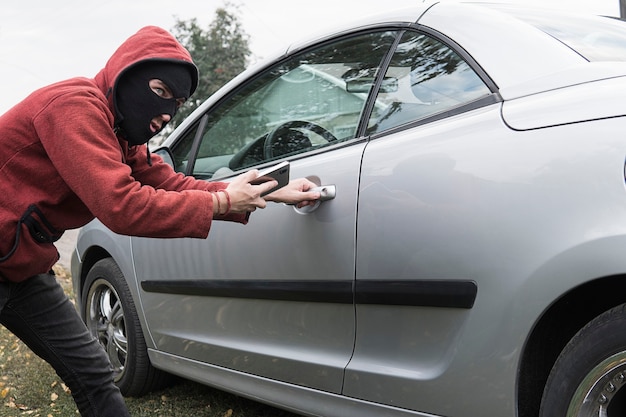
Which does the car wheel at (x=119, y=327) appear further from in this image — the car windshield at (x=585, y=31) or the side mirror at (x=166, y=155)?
the car windshield at (x=585, y=31)

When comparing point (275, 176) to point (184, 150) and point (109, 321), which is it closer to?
point (184, 150)

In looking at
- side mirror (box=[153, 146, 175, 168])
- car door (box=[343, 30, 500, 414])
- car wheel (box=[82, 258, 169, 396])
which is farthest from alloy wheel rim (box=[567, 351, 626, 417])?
car wheel (box=[82, 258, 169, 396])

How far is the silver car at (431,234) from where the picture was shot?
1.55m

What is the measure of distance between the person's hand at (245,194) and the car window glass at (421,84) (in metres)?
0.44

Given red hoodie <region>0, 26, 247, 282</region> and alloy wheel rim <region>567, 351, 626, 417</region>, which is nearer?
alloy wheel rim <region>567, 351, 626, 417</region>

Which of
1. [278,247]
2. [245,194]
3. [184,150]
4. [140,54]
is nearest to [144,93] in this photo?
[140,54]

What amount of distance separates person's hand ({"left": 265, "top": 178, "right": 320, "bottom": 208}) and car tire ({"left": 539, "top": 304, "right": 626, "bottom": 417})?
2.79 feet

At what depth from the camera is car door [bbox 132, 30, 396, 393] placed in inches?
82.7

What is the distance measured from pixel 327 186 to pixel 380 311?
1.39 ft

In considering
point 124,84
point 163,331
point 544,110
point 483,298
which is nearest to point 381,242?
point 483,298

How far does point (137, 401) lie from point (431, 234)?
209 cm

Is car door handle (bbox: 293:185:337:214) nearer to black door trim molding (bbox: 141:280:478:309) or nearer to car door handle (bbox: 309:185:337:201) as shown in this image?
car door handle (bbox: 309:185:337:201)

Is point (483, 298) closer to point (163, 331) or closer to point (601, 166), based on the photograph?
point (601, 166)

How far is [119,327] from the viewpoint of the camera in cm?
334
